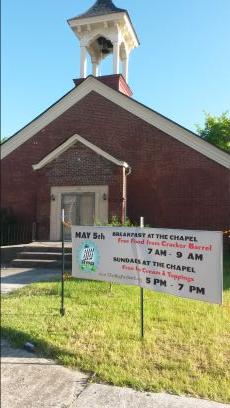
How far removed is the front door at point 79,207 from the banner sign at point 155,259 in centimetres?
1025

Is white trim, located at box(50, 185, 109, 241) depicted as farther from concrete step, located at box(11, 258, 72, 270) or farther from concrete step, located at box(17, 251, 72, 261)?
concrete step, located at box(11, 258, 72, 270)

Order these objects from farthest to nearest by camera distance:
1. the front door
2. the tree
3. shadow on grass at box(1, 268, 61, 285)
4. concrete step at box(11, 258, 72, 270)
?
the tree, the front door, concrete step at box(11, 258, 72, 270), shadow on grass at box(1, 268, 61, 285)

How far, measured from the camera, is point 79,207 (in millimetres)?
17594

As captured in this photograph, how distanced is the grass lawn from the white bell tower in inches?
472

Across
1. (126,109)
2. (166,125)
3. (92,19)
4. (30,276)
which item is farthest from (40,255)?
(92,19)

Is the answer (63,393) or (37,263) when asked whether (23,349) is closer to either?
(63,393)

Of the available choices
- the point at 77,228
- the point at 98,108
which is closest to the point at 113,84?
the point at 98,108

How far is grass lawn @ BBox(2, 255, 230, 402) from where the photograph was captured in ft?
15.2

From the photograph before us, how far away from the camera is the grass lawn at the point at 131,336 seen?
15.2 ft

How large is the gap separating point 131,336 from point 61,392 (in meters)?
1.95

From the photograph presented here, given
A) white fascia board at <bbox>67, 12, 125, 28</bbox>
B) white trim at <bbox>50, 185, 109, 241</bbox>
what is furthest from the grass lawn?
white fascia board at <bbox>67, 12, 125, 28</bbox>

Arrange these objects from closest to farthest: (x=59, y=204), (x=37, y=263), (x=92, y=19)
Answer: (x=37, y=263) → (x=59, y=204) → (x=92, y=19)

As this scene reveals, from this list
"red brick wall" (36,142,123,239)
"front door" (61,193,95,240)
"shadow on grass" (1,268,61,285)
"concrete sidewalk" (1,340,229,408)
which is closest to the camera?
"concrete sidewalk" (1,340,229,408)

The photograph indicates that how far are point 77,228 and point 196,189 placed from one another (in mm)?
10191
